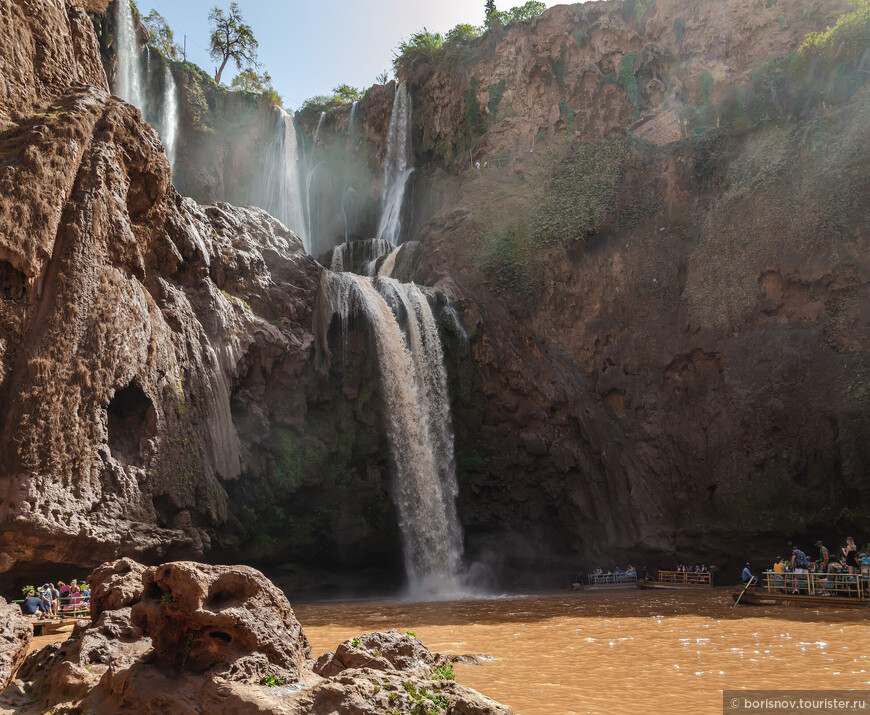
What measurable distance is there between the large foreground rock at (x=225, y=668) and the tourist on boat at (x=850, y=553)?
15160mm

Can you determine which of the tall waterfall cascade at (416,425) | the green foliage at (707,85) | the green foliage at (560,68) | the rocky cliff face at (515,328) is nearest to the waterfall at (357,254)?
the rocky cliff face at (515,328)

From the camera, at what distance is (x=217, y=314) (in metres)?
24.6

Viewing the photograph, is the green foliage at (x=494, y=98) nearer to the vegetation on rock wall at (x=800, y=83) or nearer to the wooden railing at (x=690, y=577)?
the vegetation on rock wall at (x=800, y=83)

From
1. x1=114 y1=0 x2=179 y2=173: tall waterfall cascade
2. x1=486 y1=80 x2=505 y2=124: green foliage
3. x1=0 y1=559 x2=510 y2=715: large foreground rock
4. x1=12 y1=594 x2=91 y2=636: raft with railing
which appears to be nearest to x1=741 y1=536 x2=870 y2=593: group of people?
x1=0 y1=559 x2=510 y2=715: large foreground rock

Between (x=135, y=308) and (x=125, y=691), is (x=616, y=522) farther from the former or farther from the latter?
(x=125, y=691)

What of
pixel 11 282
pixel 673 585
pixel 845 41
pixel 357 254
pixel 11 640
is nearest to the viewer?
pixel 11 640

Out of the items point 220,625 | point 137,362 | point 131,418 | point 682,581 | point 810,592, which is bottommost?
point 682,581

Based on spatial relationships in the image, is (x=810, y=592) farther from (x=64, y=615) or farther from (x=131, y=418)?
(x=131, y=418)

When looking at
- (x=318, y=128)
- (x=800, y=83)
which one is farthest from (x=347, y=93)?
(x=800, y=83)

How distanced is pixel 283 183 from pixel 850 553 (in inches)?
1605

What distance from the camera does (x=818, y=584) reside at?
18.9 meters

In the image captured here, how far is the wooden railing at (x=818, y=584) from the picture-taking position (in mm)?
18031

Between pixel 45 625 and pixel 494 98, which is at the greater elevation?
pixel 494 98

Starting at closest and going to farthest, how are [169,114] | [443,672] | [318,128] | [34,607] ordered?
[443,672] → [34,607] → [169,114] → [318,128]
